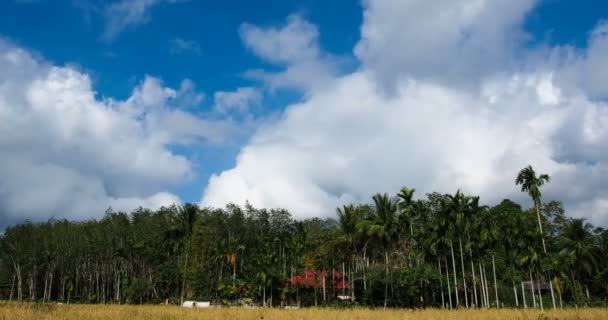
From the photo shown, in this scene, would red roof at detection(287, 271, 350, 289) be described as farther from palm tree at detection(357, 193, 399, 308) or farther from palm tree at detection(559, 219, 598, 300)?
palm tree at detection(559, 219, 598, 300)

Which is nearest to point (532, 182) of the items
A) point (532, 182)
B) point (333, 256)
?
point (532, 182)

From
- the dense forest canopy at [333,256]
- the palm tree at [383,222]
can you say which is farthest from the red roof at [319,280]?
the palm tree at [383,222]

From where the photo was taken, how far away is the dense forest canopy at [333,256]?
5025 cm

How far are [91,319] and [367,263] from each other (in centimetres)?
3765

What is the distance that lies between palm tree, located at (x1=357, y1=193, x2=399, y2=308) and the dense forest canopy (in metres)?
0.12

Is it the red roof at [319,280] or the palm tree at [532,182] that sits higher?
the palm tree at [532,182]

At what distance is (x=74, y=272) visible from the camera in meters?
73.2

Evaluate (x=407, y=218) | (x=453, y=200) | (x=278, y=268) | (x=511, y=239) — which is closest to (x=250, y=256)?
(x=278, y=268)

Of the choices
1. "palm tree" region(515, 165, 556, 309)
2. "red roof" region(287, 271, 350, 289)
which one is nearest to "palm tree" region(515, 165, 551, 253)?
"palm tree" region(515, 165, 556, 309)

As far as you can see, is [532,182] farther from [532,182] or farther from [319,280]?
[319,280]

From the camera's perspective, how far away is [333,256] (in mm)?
58062

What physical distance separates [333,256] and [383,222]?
27.3ft

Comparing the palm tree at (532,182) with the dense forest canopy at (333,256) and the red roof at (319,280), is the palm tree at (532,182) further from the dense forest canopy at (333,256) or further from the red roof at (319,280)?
the red roof at (319,280)

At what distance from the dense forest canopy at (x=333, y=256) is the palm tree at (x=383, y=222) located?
121mm
